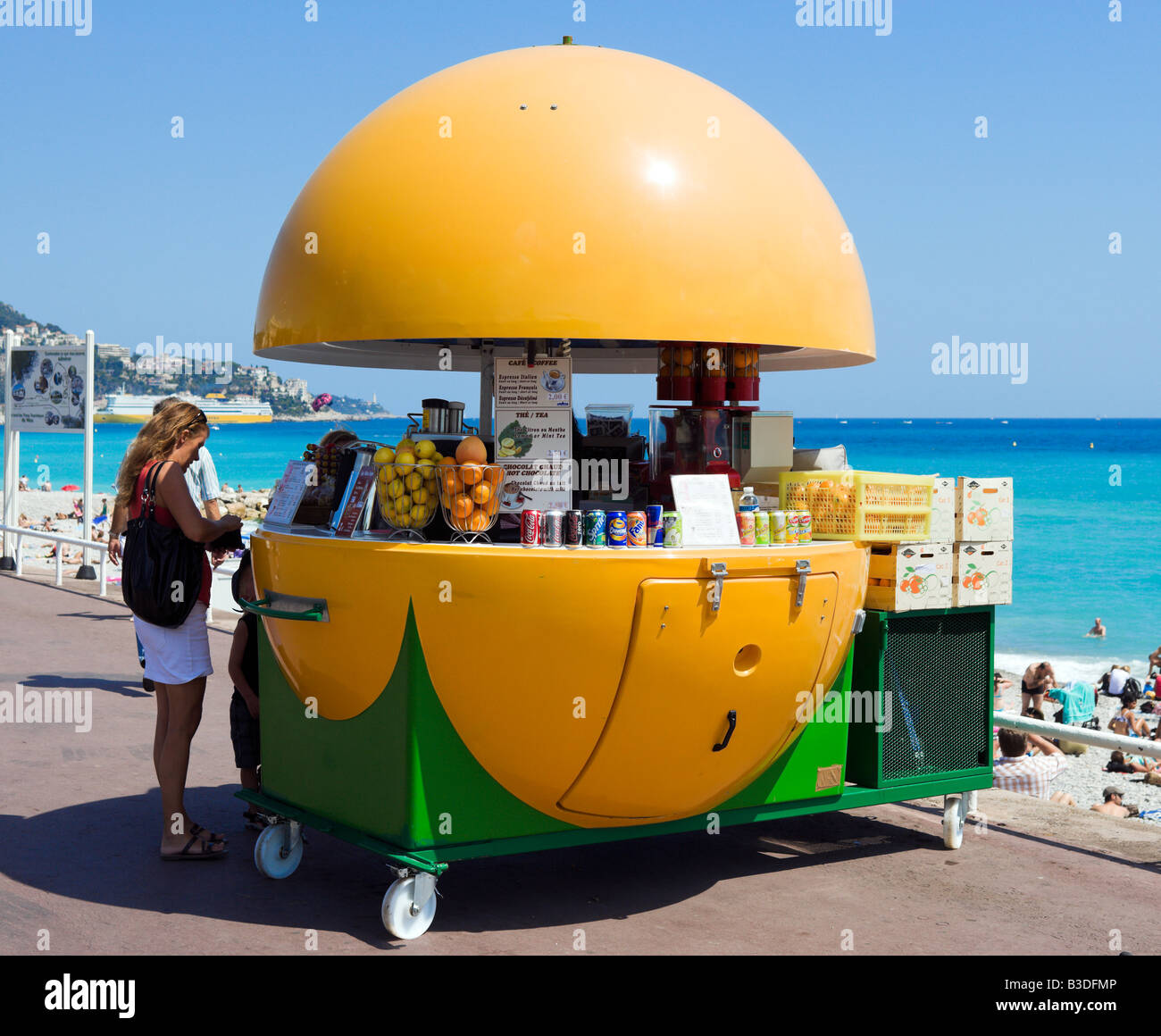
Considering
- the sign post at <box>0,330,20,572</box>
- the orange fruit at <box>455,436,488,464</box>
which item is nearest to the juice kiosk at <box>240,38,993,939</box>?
the orange fruit at <box>455,436,488,464</box>

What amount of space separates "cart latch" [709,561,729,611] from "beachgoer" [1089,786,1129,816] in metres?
7.90

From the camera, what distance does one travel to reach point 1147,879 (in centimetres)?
610

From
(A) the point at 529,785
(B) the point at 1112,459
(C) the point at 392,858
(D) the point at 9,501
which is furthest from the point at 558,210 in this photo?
(B) the point at 1112,459

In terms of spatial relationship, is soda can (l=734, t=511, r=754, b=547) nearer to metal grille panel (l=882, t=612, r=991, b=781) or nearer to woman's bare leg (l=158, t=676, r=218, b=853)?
metal grille panel (l=882, t=612, r=991, b=781)

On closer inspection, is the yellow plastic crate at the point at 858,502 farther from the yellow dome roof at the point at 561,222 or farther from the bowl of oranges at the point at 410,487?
the bowl of oranges at the point at 410,487

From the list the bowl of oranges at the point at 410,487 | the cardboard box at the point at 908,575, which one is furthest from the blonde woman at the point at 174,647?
the cardboard box at the point at 908,575

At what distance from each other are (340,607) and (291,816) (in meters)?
1.15

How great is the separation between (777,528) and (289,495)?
7.28 ft

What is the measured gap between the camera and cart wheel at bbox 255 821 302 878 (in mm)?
5691

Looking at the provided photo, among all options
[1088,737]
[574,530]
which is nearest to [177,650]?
[574,530]

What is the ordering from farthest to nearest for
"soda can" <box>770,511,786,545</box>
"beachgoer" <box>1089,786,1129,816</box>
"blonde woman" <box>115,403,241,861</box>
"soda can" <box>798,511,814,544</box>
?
"beachgoer" <box>1089,786,1129,816</box> < "blonde woman" <box>115,403,241,861</box> < "soda can" <box>798,511,814,544</box> < "soda can" <box>770,511,786,545</box>

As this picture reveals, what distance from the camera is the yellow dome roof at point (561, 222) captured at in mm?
4828

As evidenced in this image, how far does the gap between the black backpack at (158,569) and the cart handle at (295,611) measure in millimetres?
362

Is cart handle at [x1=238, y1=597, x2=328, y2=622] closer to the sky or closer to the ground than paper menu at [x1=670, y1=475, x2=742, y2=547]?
closer to the ground
